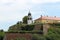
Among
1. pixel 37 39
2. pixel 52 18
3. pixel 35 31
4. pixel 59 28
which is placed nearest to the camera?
pixel 37 39

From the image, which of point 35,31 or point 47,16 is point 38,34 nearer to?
point 35,31

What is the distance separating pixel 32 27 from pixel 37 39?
528cm

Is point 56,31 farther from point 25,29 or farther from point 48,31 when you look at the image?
point 25,29

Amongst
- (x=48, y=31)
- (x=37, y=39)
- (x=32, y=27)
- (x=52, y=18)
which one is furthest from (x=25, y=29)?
(x=52, y=18)

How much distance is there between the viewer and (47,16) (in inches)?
1721

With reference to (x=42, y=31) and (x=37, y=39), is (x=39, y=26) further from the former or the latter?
(x=37, y=39)

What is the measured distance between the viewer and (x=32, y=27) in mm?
34594

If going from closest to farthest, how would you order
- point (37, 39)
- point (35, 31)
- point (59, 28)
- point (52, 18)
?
point (37, 39)
point (35, 31)
point (59, 28)
point (52, 18)

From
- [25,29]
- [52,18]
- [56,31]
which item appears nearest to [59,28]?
[56,31]

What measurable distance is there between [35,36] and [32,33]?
0.85m

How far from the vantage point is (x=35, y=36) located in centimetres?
3022

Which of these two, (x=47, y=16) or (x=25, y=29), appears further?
(x=47, y=16)

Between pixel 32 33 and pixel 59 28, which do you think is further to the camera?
pixel 59 28

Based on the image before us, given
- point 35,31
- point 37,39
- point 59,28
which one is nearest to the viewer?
point 37,39
